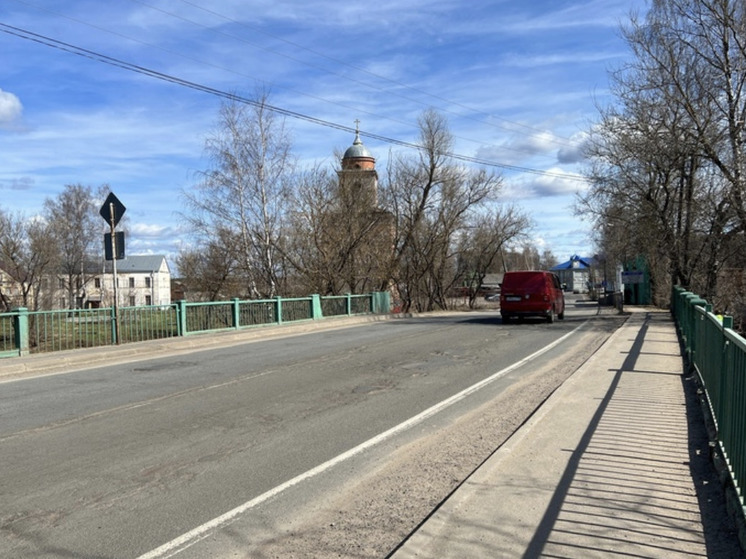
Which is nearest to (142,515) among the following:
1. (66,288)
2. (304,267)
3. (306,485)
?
(306,485)

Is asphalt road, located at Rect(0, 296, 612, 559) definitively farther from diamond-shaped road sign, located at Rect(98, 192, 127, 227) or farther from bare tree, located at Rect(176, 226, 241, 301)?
bare tree, located at Rect(176, 226, 241, 301)

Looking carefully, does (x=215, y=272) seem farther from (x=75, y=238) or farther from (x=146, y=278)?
(x=146, y=278)

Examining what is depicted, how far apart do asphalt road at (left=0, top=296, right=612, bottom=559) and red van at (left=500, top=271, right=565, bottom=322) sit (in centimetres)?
845

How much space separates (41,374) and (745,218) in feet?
69.2

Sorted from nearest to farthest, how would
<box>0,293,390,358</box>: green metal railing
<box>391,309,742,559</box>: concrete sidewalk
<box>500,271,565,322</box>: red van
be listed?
<box>391,309,742,559</box>: concrete sidewalk < <box>0,293,390,358</box>: green metal railing < <box>500,271,565,322</box>: red van

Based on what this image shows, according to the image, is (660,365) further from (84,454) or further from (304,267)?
(304,267)

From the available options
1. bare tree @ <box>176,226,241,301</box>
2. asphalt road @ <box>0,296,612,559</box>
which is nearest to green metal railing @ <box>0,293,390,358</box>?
asphalt road @ <box>0,296,612,559</box>

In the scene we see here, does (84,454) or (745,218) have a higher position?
(745,218)

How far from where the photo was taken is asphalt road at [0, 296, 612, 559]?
4.31 metres

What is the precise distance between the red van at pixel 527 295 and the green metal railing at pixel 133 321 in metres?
7.78

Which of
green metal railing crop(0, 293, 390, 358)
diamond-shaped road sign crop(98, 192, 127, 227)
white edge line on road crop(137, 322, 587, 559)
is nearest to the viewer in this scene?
white edge line on road crop(137, 322, 587, 559)

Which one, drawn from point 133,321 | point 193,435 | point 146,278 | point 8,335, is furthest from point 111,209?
point 146,278

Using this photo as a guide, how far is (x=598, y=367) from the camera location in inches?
420

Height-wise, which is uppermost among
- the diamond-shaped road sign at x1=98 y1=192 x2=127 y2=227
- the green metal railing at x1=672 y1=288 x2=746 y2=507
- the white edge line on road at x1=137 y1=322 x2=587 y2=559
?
the diamond-shaped road sign at x1=98 y1=192 x2=127 y2=227
